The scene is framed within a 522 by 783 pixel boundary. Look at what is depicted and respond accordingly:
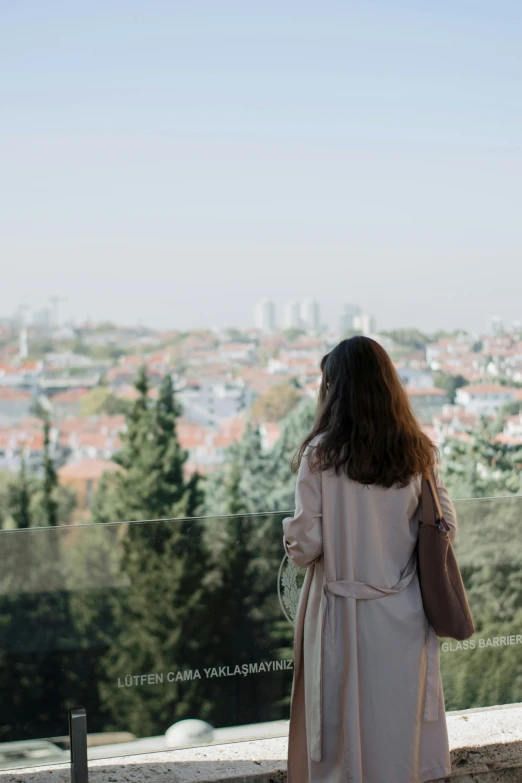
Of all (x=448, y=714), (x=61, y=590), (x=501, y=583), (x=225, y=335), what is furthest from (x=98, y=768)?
(x=225, y=335)

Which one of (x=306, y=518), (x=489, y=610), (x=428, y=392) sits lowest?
(x=489, y=610)

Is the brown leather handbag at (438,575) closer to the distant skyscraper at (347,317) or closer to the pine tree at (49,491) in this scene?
the pine tree at (49,491)

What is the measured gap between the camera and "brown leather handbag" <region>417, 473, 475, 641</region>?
187 cm

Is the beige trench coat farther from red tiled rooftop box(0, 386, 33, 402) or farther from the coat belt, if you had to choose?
red tiled rooftop box(0, 386, 33, 402)

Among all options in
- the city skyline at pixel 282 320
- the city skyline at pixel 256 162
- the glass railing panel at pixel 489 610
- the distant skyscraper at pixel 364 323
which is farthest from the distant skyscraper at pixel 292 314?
the glass railing panel at pixel 489 610

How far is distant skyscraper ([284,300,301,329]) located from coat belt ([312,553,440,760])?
1567 inches

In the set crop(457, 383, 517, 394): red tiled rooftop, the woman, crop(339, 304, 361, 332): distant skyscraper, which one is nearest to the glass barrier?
the woman

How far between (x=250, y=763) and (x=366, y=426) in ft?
3.88

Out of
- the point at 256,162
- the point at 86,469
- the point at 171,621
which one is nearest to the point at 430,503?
the point at 171,621

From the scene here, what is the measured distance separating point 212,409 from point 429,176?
14.6m

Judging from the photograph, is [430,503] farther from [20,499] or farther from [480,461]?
[20,499]

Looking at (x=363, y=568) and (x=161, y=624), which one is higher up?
(x=363, y=568)

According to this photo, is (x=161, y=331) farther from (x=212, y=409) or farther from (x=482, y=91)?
(x=482, y=91)

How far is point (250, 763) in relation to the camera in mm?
2463
